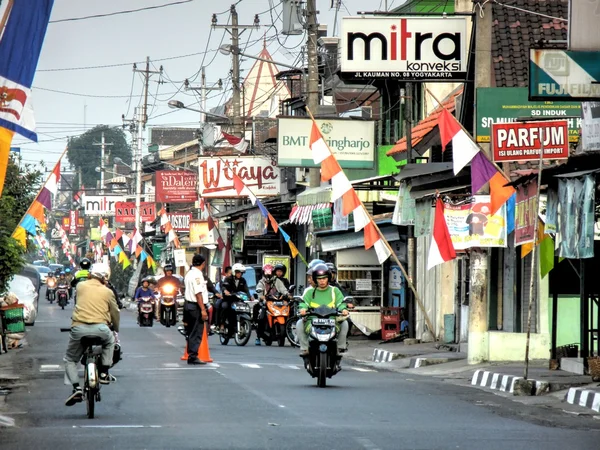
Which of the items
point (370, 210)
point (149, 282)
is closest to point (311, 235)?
point (370, 210)

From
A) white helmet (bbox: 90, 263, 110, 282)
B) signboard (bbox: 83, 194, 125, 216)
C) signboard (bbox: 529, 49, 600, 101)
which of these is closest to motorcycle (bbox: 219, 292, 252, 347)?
signboard (bbox: 529, 49, 600, 101)

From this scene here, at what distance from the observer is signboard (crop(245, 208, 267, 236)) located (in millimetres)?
51594

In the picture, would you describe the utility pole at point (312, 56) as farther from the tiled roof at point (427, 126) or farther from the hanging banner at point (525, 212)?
the hanging banner at point (525, 212)

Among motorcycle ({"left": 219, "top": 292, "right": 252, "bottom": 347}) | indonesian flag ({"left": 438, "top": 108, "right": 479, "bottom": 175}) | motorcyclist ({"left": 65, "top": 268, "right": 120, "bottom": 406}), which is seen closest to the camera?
motorcyclist ({"left": 65, "top": 268, "right": 120, "bottom": 406})

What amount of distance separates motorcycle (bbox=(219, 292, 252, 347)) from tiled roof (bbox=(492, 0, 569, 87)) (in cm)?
794

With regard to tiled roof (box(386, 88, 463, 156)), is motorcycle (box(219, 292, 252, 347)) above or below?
below

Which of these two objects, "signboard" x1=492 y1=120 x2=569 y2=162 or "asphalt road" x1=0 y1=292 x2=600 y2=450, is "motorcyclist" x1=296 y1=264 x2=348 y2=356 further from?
"signboard" x1=492 y1=120 x2=569 y2=162

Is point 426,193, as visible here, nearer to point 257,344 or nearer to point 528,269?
point 528,269

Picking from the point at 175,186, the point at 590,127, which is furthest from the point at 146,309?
the point at 590,127

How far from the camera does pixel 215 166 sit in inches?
2066

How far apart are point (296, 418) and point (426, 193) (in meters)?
13.9

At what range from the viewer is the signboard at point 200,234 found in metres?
64.8

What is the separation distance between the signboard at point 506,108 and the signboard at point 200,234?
135ft

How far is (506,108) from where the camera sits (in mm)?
23766
